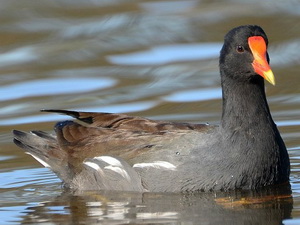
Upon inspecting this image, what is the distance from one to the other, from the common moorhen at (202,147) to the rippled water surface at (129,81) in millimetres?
148

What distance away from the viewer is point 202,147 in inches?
336

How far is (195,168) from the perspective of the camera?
8.43 m

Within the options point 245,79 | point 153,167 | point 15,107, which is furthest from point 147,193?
point 15,107

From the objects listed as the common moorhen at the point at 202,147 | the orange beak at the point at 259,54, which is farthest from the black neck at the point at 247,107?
the orange beak at the point at 259,54

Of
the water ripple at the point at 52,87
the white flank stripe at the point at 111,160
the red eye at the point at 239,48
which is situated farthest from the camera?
the water ripple at the point at 52,87

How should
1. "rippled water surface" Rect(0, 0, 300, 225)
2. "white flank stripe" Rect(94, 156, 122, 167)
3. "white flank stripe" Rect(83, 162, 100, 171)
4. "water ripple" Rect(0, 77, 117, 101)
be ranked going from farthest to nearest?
"water ripple" Rect(0, 77, 117, 101), "white flank stripe" Rect(83, 162, 100, 171), "white flank stripe" Rect(94, 156, 122, 167), "rippled water surface" Rect(0, 0, 300, 225)

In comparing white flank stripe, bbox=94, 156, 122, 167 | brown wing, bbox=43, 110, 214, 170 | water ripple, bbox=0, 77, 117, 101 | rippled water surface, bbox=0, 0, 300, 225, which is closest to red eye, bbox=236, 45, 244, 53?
brown wing, bbox=43, 110, 214, 170

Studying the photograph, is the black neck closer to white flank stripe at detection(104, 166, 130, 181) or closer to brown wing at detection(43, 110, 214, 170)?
brown wing at detection(43, 110, 214, 170)

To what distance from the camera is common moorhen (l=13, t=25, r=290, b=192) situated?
332 inches

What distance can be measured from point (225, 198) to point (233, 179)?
20 cm

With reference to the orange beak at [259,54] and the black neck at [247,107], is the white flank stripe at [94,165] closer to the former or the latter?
the black neck at [247,107]

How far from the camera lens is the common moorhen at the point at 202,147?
27.7 ft

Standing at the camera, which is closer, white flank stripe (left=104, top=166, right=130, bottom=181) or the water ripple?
white flank stripe (left=104, top=166, right=130, bottom=181)

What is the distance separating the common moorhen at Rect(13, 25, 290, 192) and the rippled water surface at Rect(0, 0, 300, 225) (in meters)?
0.15
